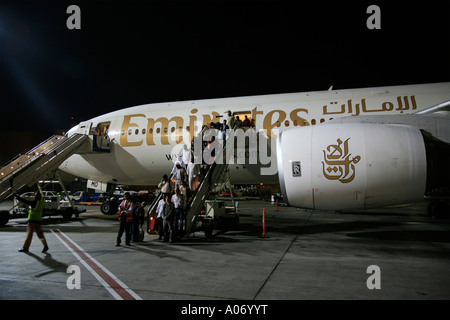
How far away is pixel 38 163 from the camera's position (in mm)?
13914

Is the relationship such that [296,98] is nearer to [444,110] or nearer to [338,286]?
[444,110]

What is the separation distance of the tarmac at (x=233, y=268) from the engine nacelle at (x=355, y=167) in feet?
4.34

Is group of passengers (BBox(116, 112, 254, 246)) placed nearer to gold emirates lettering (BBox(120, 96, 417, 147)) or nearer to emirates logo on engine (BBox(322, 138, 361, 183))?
gold emirates lettering (BBox(120, 96, 417, 147))

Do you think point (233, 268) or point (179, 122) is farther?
point (179, 122)

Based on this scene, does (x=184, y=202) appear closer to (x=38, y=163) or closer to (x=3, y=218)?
(x=3, y=218)

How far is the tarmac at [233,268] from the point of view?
458 cm

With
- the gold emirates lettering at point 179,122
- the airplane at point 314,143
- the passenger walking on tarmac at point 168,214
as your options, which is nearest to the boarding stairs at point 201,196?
the passenger walking on tarmac at point 168,214

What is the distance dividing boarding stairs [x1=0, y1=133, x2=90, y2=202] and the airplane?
0.73m

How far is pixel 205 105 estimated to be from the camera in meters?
14.0

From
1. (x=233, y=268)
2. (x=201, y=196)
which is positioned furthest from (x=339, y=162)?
(x=201, y=196)

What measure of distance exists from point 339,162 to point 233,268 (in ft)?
11.8

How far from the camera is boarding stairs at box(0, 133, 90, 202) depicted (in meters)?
13.0

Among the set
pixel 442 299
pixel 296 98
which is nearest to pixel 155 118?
pixel 296 98

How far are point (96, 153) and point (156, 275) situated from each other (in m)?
11.0
